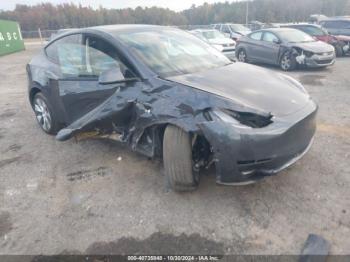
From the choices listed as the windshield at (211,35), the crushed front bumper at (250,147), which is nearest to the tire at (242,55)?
the windshield at (211,35)

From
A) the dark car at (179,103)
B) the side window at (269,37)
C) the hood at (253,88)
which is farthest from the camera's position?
the side window at (269,37)

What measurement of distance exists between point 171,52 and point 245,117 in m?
1.48

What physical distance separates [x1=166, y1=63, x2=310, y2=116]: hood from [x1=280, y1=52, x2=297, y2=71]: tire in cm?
709

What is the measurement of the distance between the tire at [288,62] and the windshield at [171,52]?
266 inches

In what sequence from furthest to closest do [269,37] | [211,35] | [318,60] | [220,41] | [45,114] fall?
[211,35], [220,41], [269,37], [318,60], [45,114]

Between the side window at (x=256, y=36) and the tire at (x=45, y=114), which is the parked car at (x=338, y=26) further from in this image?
the tire at (x=45, y=114)

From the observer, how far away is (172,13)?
6619 centimetres

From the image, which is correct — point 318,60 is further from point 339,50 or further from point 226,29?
point 226,29

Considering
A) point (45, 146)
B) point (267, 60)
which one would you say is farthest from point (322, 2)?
point (45, 146)

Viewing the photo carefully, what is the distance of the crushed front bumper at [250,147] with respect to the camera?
2.64 metres

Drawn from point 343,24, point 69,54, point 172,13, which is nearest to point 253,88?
point 69,54

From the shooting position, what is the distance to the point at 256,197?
3.16 m

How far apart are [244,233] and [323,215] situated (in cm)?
78

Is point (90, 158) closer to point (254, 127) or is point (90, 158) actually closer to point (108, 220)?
point (108, 220)
